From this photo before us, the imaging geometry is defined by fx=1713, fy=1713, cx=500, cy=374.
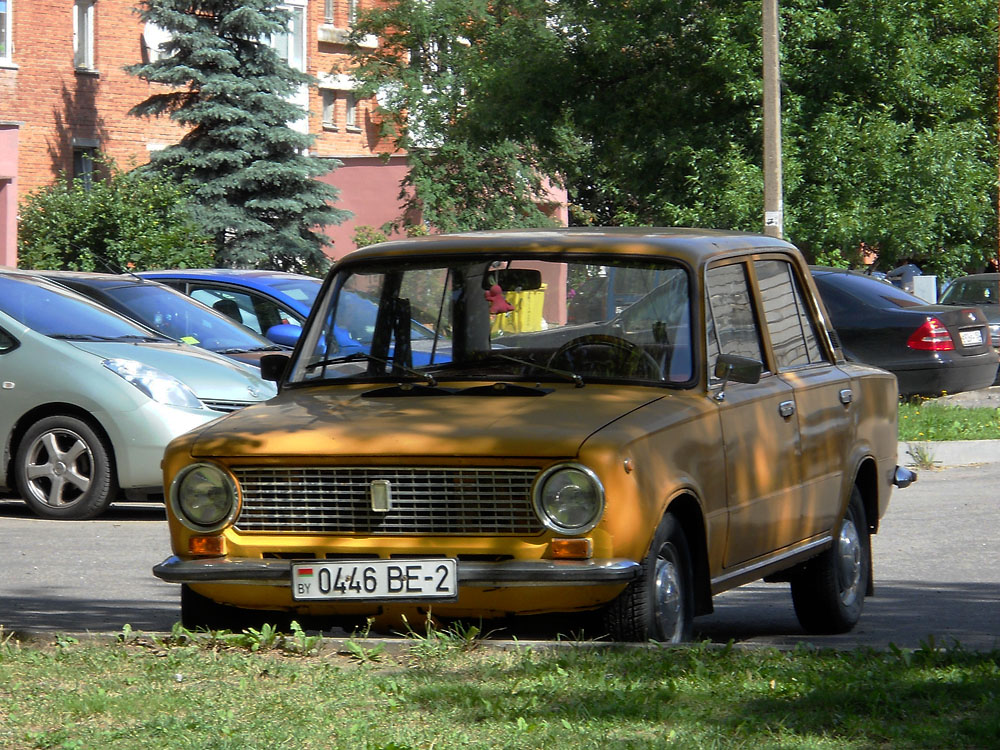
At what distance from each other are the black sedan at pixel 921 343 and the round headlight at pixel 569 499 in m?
13.3

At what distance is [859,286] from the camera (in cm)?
1952

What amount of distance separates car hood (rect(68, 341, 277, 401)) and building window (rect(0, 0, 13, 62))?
28813 millimetres

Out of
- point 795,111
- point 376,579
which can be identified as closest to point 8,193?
point 795,111

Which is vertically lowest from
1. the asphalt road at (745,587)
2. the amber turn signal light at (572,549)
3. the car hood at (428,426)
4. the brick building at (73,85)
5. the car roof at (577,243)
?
the asphalt road at (745,587)

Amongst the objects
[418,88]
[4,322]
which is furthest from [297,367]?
[418,88]

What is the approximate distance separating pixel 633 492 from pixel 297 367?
1895 mm

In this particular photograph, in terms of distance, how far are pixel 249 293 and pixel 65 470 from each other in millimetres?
4906

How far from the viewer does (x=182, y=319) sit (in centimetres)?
1395

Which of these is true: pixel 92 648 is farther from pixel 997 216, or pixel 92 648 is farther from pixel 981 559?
pixel 997 216

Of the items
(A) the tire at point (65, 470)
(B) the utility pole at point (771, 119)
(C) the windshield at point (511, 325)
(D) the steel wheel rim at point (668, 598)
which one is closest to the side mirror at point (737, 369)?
(C) the windshield at point (511, 325)

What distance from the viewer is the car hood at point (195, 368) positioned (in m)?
11.5

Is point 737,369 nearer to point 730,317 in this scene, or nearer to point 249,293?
point 730,317

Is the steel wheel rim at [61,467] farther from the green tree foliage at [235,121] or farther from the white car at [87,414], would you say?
the green tree foliage at [235,121]

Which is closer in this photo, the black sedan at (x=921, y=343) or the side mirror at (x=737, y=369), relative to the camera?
the side mirror at (x=737, y=369)
